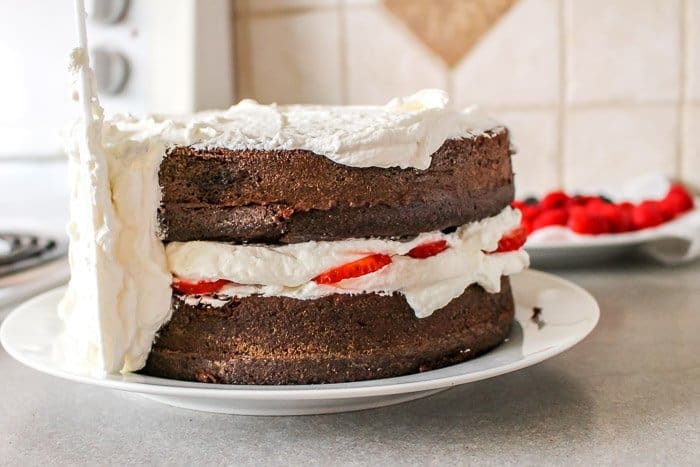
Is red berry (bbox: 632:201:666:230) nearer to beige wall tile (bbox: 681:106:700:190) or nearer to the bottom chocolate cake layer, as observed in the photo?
beige wall tile (bbox: 681:106:700:190)

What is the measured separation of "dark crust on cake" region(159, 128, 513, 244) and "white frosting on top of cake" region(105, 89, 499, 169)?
0.04 feet

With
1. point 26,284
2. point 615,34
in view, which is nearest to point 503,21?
point 615,34

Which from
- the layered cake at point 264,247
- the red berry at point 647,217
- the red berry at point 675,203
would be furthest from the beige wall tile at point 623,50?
the layered cake at point 264,247

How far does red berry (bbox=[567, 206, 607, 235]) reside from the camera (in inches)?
60.7

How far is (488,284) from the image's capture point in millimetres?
987

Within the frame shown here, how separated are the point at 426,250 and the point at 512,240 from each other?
177 mm

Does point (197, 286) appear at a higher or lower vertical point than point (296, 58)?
lower

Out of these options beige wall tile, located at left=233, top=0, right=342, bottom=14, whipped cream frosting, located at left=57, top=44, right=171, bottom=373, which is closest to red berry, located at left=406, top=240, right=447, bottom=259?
whipped cream frosting, located at left=57, top=44, right=171, bottom=373

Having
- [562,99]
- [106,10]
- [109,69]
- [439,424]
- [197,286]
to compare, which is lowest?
[439,424]

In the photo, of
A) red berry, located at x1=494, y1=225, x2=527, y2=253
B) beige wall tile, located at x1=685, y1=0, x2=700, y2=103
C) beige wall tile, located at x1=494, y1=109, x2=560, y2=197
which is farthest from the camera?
beige wall tile, located at x1=494, y1=109, x2=560, y2=197

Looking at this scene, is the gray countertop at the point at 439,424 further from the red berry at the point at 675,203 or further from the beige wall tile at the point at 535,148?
the beige wall tile at the point at 535,148

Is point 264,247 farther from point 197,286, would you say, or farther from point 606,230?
point 606,230

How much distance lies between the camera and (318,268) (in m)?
0.87

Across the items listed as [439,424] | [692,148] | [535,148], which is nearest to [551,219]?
[535,148]
